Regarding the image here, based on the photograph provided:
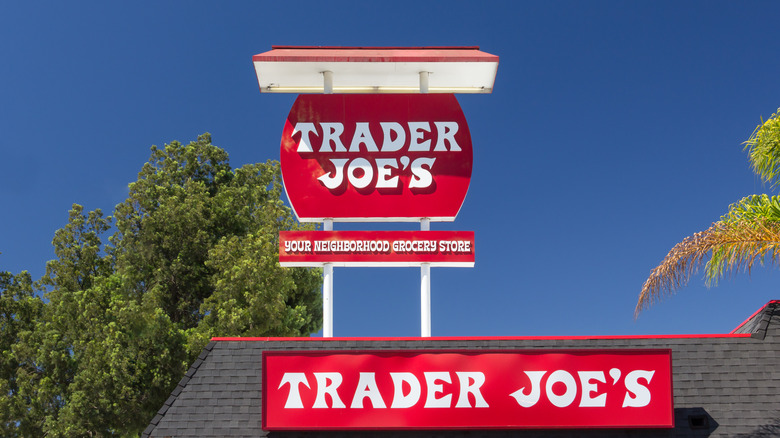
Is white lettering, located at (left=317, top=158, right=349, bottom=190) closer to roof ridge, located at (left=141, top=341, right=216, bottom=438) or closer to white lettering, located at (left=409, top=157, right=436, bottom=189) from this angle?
white lettering, located at (left=409, top=157, right=436, bottom=189)

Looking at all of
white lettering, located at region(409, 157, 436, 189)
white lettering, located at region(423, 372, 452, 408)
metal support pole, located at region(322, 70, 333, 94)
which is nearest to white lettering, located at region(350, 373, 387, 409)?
white lettering, located at region(423, 372, 452, 408)

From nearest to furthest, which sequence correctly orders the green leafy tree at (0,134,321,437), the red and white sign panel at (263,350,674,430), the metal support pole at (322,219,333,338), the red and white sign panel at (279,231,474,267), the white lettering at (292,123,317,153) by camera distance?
the red and white sign panel at (263,350,674,430) → the metal support pole at (322,219,333,338) → the red and white sign panel at (279,231,474,267) → the white lettering at (292,123,317,153) → the green leafy tree at (0,134,321,437)

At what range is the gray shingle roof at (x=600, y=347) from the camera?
15680mm

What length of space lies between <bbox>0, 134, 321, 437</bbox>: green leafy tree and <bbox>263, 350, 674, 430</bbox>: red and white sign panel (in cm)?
1582

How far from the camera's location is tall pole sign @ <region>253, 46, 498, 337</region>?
66.8ft

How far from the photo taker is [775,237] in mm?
17172

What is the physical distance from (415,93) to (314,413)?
9368 millimetres

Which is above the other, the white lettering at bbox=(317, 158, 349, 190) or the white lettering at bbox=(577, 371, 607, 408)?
the white lettering at bbox=(317, 158, 349, 190)

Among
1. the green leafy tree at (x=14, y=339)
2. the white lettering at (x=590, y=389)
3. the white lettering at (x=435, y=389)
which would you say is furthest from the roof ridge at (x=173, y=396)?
the green leafy tree at (x=14, y=339)

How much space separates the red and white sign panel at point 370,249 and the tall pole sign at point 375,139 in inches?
12.7

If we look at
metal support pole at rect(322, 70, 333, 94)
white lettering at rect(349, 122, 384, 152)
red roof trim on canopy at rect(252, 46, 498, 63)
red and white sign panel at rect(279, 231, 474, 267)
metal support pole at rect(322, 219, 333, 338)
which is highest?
red roof trim on canopy at rect(252, 46, 498, 63)

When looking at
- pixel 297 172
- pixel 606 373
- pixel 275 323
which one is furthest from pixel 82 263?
pixel 606 373

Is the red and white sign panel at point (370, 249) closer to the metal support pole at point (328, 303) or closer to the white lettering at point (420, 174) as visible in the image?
the metal support pole at point (328, 303)

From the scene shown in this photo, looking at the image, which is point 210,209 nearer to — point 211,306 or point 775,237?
point 211,306
